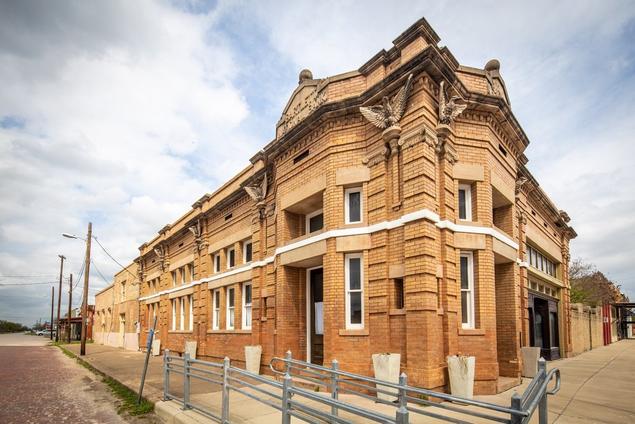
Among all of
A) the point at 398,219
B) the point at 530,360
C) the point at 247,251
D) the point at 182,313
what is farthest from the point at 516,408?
the point at 182,313

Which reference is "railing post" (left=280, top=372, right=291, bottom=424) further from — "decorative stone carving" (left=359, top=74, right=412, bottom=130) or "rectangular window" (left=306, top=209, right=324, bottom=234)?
"rectangular window" (left=306, top=209, right=324, bottom=234)

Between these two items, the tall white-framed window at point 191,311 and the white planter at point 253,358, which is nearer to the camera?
the white planter at point 253,358

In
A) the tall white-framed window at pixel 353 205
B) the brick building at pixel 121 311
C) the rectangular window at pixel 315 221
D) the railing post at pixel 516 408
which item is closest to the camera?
the railing post at pixel 516 408

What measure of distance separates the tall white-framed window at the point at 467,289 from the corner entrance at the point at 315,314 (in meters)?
3.73

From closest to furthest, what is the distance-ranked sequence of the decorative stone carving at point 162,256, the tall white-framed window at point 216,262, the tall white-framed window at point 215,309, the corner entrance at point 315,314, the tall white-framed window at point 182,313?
1. the corner entrance at point 315,314
2. the tall white-framed window at point 215,309
3. the tall white-framed window at point 216,262
4. the tall white-framed window at point 182,313
5. the decorative stone carving at point 162,256

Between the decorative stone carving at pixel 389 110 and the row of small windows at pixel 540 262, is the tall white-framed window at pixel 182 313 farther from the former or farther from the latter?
the row of small windows at pixel 540 262

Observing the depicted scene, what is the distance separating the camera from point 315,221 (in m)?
12.5

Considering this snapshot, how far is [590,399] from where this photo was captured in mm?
8539

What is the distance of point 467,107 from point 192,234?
1476cm

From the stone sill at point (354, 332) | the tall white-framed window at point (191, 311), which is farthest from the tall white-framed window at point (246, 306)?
the stone sill at point (354, 332)

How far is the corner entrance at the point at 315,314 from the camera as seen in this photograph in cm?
1162

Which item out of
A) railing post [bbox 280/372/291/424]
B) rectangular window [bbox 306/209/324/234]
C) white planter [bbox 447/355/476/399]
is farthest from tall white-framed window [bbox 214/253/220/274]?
railing post [bbox 280/372/291/424]

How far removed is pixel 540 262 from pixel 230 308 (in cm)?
1281

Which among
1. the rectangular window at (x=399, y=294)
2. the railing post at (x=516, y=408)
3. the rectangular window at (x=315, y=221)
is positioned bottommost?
the railing post at (x=516, y=408)
